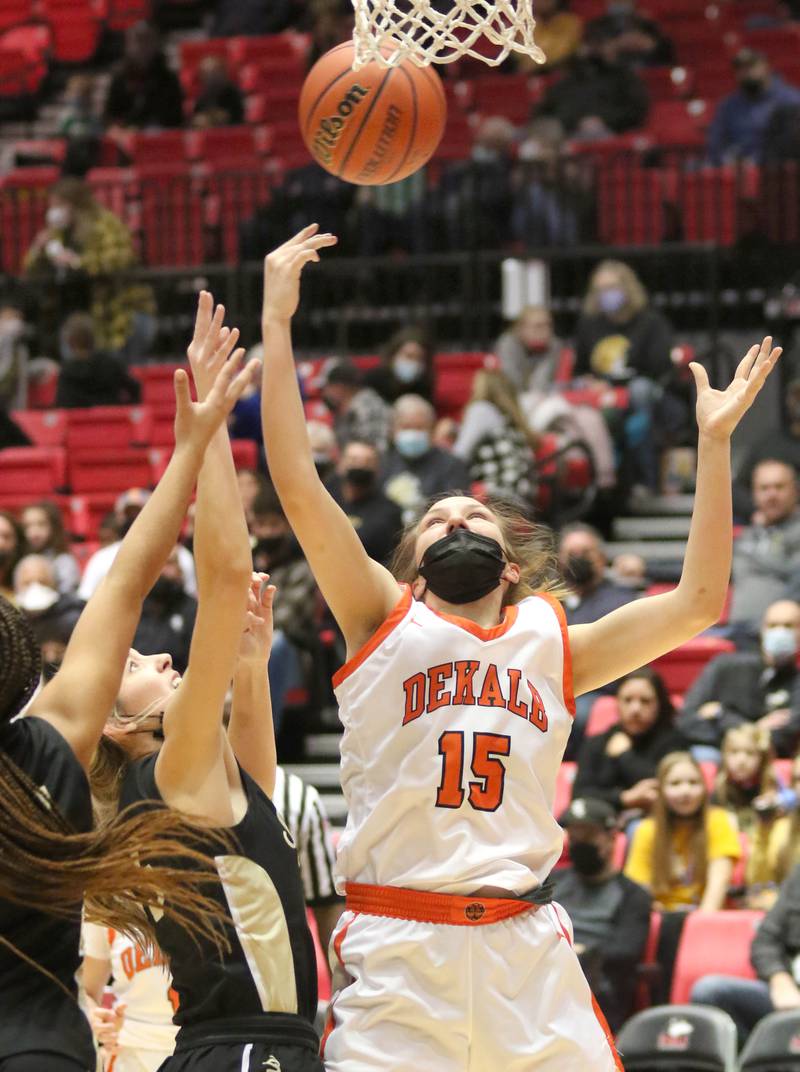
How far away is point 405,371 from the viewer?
1102 centimetres

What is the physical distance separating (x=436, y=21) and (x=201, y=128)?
10830 mm

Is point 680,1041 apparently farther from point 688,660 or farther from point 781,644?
point 688,660

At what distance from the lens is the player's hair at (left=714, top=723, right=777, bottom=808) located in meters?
7.80

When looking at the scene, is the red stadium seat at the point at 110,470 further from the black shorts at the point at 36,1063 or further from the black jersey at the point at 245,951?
the black shorts at the point at 36,1063

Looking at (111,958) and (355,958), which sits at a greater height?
(355,958)

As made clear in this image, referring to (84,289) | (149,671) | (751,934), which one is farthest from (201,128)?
(149,671)

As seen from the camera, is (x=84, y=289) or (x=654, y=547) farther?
(x=84, y=289)

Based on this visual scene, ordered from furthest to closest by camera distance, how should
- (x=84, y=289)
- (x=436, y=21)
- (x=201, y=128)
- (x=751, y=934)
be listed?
(x=201, y=128)
(x=84, y=289)
(x=751, y=934)
(x=436, y=21)

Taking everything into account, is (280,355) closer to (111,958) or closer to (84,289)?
(111,958)

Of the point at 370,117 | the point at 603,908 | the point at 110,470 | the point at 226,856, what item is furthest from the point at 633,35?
the point at 226,856

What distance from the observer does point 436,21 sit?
4637 millimetres

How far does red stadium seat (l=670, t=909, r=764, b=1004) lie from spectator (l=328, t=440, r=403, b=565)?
2.86 m

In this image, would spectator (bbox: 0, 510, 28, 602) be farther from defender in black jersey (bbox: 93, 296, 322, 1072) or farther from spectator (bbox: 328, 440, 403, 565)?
Result: defender in black jersey (bbox: 93, 296, 322, 1072)

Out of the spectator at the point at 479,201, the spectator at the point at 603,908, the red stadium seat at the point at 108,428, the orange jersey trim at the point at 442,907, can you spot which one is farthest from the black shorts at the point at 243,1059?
the spectator at the point at 479,201
